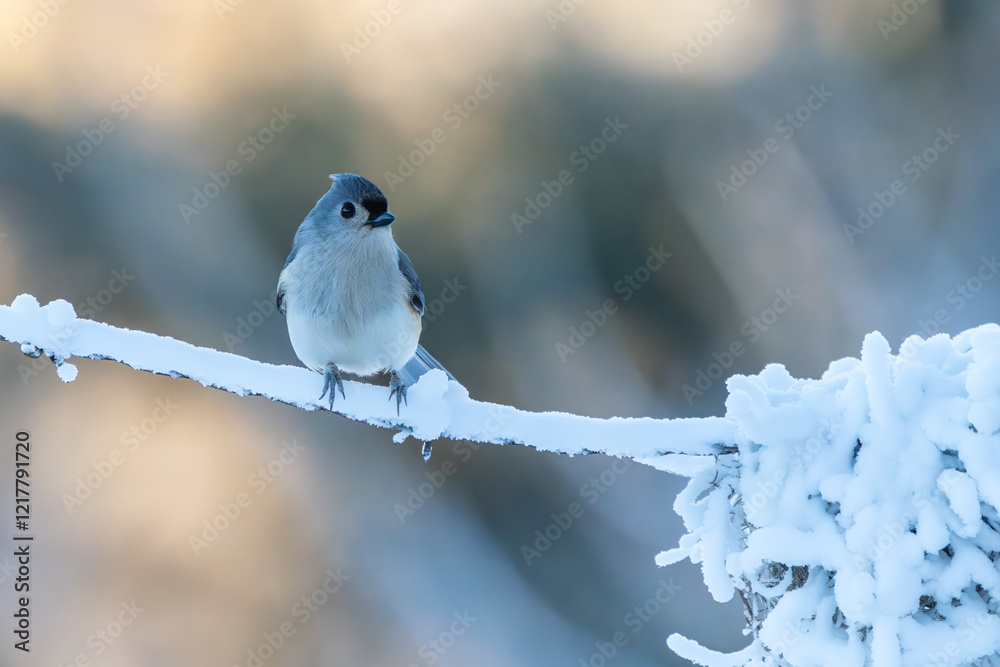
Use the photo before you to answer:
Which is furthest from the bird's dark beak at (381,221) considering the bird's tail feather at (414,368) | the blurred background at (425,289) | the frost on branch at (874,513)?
the blurred background at (425,289)

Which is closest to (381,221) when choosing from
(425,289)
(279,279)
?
(279,279)

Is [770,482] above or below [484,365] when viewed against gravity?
below

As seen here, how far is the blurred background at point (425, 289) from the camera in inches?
158

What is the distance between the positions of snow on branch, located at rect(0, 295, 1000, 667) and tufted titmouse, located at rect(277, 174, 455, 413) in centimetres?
61

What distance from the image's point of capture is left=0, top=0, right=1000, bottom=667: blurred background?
13.2 feet

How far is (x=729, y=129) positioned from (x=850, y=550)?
14.7 ft

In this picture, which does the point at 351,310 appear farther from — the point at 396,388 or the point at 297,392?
the point at 297,392

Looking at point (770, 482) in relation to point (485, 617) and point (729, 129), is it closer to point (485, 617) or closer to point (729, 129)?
point (485, 617)

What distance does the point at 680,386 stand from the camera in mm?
4480

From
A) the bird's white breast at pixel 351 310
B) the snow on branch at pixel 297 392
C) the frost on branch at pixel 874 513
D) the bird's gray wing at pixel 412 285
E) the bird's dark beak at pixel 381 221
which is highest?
the bird's gray wing at pixel 412 285

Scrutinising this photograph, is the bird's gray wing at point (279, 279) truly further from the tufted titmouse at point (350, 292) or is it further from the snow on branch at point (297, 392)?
the snow on branch at point (297, 392)

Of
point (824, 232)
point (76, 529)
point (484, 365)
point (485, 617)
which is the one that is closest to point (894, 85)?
point (824, 232)

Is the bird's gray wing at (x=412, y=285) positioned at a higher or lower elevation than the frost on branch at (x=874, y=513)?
higher

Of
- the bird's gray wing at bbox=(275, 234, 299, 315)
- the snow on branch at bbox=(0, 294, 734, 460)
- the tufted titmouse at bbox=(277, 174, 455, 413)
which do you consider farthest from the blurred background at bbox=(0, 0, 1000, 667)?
the snow on branch at bbox=(0, 294, 734, 460)
